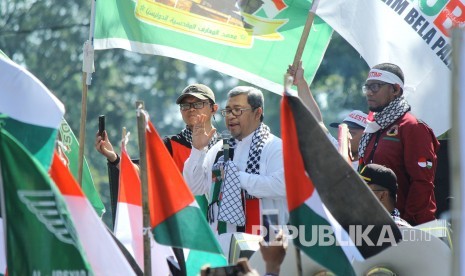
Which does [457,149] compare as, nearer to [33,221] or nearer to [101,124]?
[33,221]

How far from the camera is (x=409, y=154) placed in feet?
35.6

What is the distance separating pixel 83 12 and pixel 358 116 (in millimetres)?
23080

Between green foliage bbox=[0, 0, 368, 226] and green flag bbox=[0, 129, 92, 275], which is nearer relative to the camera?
green flag bbox=[0, 129, 92, 275]

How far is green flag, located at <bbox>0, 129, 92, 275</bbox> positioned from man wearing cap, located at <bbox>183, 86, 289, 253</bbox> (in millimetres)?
2252

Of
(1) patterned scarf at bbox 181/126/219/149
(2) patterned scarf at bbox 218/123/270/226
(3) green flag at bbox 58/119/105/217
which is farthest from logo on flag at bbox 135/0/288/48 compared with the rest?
(2) patterned scarf at bbox 218/123/270/226

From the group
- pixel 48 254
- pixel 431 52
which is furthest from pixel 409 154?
pixel 48 254

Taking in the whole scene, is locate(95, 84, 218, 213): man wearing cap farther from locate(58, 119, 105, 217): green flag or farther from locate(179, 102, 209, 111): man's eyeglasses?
locate(58, 119, 105, 217): green flag

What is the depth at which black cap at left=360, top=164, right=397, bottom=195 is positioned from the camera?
1020 centimetres

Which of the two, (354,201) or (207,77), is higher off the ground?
(207,77)

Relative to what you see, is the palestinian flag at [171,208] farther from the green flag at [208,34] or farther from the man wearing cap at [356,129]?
the man wearing cap at [356,129]

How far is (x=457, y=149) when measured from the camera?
7.45 meters

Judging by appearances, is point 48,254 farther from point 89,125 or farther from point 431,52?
point 89,125

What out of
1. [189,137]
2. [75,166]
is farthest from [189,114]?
[75,166]

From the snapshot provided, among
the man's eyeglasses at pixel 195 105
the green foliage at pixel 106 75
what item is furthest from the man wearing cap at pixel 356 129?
the green foliage at pixel 106 75
